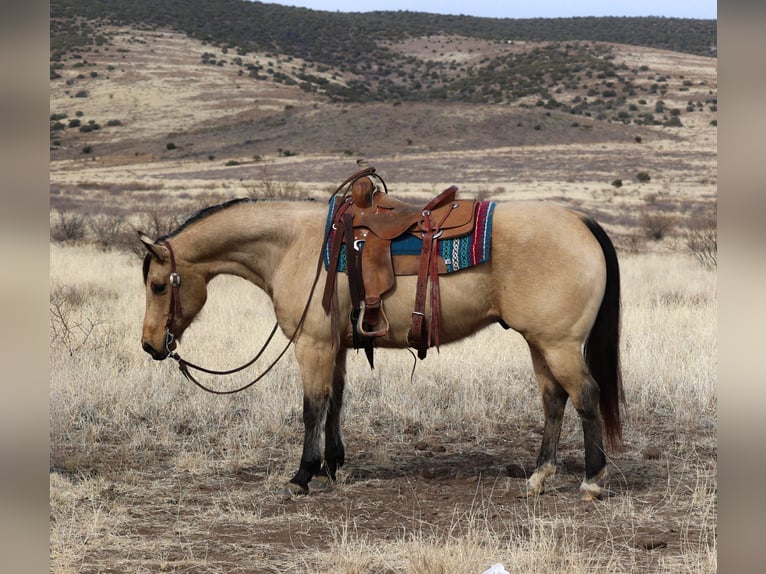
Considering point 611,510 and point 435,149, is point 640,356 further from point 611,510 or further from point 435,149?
point 435,149

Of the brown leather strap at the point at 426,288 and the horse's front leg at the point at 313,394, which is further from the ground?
the brown leather strap at the point at 426,288

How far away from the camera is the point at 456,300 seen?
5.51 metres

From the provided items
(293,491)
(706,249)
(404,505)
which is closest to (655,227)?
(706,249)

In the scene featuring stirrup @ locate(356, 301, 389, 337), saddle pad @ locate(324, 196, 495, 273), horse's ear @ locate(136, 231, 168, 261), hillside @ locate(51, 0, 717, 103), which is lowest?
stirrup @ locate(356, 301, 389, 337)

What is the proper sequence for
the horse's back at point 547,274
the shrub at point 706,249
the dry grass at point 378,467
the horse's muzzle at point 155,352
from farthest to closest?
the shrub at point 706,249, the horse's muzzle at point 155,352, the horse's back at point 547,274, the dry grass at point 378,467

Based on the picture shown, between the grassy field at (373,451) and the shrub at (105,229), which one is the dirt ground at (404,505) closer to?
the grassy field at (373,451)

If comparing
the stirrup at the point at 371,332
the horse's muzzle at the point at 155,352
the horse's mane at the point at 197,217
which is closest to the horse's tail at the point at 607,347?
the stirrup at the point at 371,332

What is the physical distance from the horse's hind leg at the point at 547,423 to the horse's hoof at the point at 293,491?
1.47 metres

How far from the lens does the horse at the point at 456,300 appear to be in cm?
544

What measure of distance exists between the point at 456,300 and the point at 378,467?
157 centimetres

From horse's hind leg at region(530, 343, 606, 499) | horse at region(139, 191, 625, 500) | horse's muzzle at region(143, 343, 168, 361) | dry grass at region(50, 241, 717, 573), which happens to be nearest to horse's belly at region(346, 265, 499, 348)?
horse at region(139, 191, 625, 500)

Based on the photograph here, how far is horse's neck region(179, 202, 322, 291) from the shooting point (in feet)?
19.4

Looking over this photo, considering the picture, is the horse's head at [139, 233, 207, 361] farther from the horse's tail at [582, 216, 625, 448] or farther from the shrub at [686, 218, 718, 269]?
the shrub at [686, 218, 718, 269]
